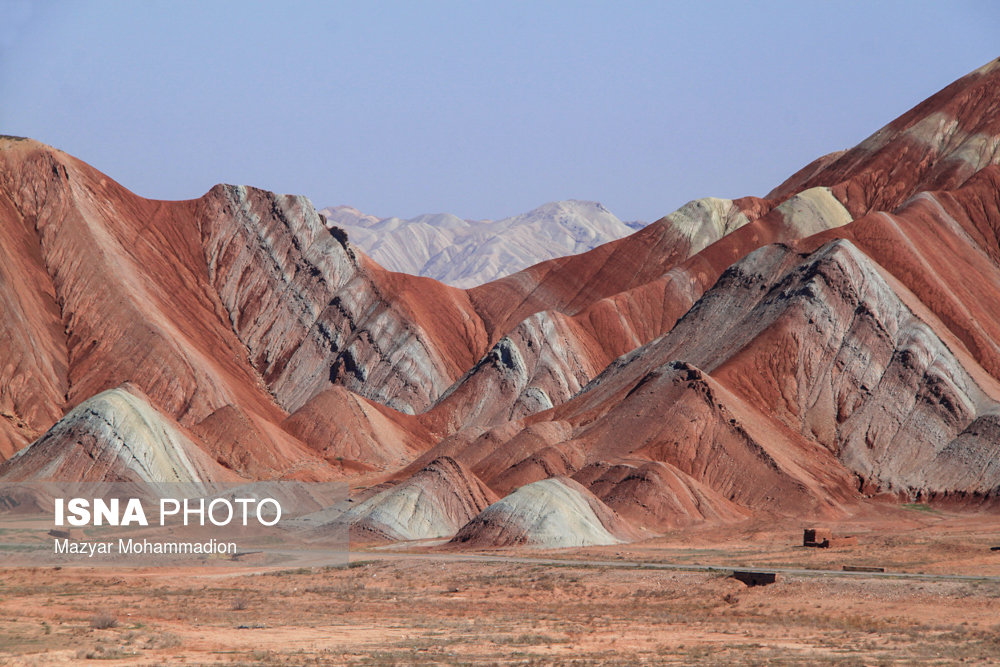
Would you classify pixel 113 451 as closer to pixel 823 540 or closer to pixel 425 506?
pixel 425 506

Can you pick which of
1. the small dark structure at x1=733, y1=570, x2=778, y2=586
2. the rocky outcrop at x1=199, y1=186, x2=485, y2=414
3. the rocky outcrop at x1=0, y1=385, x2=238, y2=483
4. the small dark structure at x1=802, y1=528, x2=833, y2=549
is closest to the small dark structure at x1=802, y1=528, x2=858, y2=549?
the small dark structure at x1=802, y1=528, x2=833, y2=549

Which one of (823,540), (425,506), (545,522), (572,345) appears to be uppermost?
(572,345)

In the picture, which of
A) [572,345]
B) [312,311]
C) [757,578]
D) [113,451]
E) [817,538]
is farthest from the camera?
[312,311]

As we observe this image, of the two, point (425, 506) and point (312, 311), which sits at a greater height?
point (312, 311)

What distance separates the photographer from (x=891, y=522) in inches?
2815

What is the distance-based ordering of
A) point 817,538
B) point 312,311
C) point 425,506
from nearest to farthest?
1. point 817,538
2. point 425,506
3. point 312,311

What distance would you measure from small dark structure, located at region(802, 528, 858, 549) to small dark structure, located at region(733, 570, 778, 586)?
47.5ft

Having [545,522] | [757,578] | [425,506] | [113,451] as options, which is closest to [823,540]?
[545,522]

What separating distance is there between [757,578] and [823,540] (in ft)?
49.7

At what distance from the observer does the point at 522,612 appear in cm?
4041

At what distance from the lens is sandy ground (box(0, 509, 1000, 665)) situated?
102ft

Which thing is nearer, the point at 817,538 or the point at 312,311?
the point at 817,538

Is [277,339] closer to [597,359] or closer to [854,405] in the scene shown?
[597,359]

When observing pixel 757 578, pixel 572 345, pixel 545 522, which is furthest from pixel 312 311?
pixel 757 578
